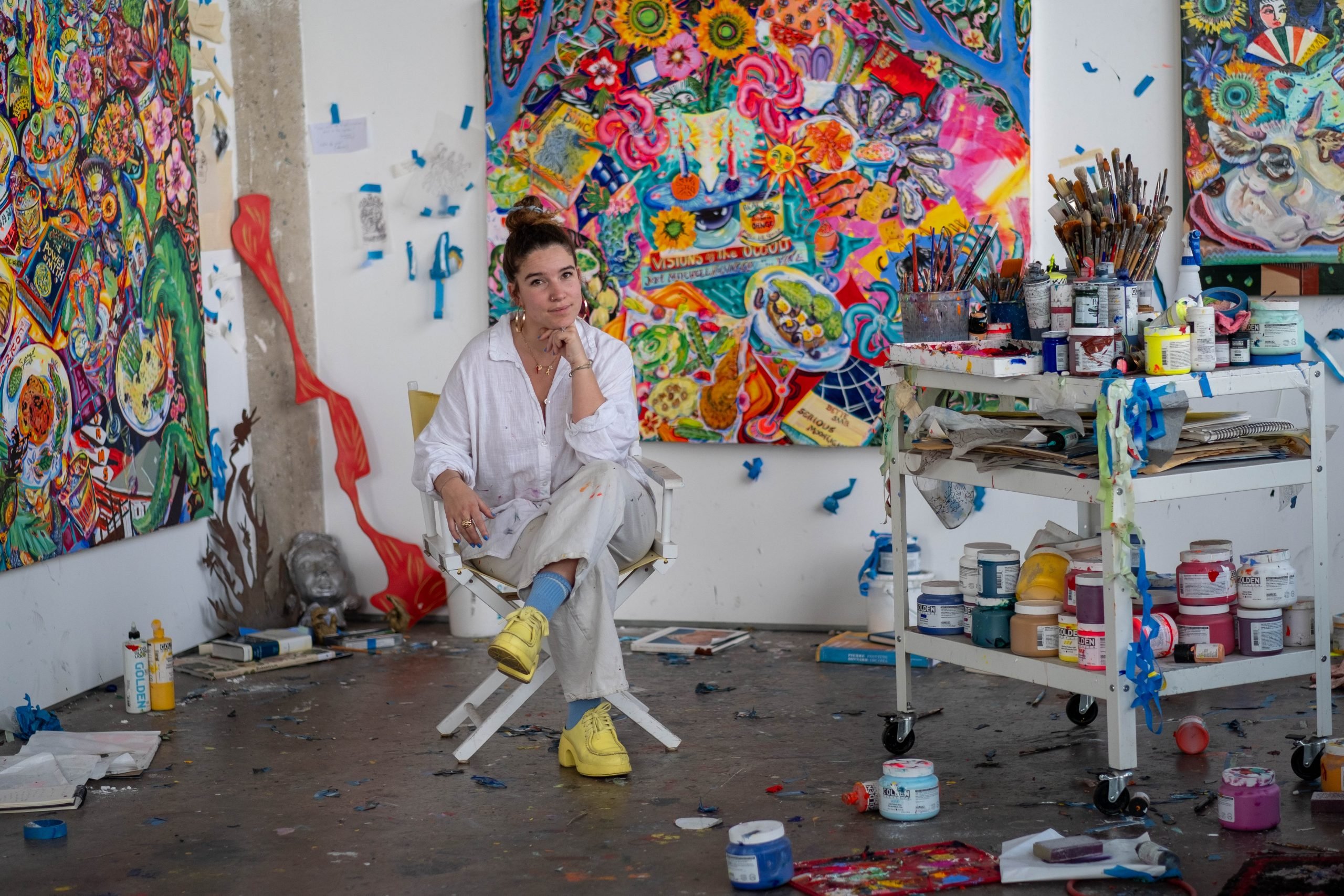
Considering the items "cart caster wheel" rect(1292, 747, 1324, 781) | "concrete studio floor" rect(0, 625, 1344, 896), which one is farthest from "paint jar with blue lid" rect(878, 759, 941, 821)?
"cart caster wheel" rect(1292, 747, 1324, 781)

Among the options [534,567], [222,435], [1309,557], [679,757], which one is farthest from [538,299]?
[1309,557]

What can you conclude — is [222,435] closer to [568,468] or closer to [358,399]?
[358,399]

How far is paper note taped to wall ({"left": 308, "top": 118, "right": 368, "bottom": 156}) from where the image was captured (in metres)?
4.88

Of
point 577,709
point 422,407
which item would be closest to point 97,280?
point 422,407

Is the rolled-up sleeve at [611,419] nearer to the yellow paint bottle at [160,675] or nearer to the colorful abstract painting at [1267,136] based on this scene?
the yellow paint bottle at [160,675]

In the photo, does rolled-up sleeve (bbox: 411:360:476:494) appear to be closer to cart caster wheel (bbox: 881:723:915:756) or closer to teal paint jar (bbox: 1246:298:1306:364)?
cart caster wheel (bbox: 881:723:915:756)

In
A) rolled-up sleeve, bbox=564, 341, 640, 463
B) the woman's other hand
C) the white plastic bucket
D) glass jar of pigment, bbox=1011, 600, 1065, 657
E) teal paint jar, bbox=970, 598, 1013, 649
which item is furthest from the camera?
the white plastic bucket

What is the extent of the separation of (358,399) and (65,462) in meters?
1.20

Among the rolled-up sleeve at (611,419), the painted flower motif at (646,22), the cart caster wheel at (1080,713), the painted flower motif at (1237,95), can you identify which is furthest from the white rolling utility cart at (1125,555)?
the painted flower motif at (646,22)

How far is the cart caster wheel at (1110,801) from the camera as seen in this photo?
2760 mm

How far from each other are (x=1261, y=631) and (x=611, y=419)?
4.85 feet

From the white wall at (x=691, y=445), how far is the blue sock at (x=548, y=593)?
162cm

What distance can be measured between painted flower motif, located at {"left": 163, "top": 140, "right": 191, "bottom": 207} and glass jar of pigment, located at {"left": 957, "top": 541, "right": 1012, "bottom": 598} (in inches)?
108

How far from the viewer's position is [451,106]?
15.7 feet
